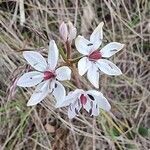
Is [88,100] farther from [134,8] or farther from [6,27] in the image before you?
[134,8]

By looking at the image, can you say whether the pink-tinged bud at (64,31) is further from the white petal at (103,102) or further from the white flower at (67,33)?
the white petal at (103,102)

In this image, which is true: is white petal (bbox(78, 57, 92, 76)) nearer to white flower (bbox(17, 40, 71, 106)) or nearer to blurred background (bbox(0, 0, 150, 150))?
white flower (bbox(17, 40, 71, 106))

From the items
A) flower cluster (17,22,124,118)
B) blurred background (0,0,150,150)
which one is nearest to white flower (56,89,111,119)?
flower cluster (17,22,124,118)

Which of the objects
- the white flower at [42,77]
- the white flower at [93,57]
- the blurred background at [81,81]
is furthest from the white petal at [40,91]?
the blurred background at [81,81]

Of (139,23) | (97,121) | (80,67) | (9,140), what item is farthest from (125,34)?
(80,67)

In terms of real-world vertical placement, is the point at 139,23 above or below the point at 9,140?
above

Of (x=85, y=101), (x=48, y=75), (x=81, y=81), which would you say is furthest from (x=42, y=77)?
(x=81, y=81)
